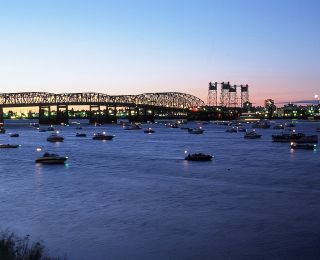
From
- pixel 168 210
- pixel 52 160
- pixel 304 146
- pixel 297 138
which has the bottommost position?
pixel 168 210

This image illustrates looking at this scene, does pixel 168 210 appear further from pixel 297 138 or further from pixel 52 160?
pixel 297 138

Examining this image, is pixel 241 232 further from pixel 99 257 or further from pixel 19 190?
pixel 19 190

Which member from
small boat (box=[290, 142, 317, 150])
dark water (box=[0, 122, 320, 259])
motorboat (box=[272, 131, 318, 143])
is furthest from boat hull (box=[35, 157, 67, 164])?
motorboat (box=[272, 131, 318, 143])

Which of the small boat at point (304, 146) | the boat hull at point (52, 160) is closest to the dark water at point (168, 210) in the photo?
the boat hull at point (52, 160)

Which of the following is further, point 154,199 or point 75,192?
point 75,192

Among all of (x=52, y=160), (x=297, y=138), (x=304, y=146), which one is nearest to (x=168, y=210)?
(x=52, y=160)

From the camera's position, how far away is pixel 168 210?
118ft

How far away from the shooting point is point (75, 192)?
44906 mm

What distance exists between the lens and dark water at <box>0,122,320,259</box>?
87.6 feet

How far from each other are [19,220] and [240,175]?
28169 millimetres

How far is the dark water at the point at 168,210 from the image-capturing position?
1051 inches

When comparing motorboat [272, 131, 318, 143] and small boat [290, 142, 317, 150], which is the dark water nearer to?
small boat [290, 142, 317, 150]

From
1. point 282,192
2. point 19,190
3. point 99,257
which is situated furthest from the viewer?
point 19,190

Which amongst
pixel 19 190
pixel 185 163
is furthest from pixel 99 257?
pixel 185 163
